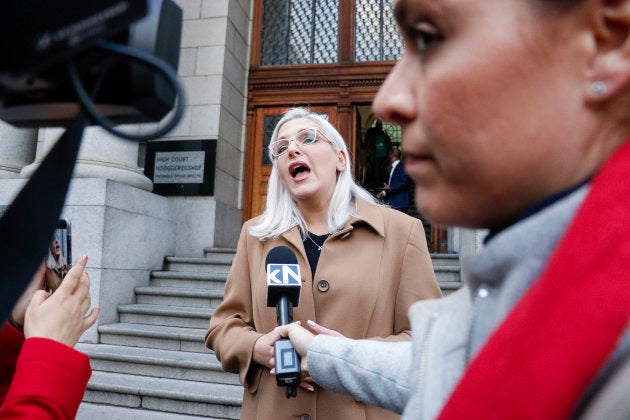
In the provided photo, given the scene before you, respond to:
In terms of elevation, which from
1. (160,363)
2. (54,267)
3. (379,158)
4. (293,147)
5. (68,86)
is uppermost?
(379,158)

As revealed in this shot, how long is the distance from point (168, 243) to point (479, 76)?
691cm

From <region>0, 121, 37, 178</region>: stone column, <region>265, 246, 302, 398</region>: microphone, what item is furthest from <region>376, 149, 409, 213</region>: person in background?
<region>265, 246, 302, 398</region>: microphone

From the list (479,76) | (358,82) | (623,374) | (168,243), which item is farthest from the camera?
(358,82)

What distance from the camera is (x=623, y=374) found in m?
0.48

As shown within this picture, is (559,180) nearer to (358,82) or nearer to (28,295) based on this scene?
(28,295)

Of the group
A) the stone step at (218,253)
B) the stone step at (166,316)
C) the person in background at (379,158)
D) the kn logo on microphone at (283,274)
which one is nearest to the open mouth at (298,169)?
the kn logo on microphone at (283,274)

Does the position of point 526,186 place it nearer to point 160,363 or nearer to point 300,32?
point 160,363

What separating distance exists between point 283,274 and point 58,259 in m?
0.82

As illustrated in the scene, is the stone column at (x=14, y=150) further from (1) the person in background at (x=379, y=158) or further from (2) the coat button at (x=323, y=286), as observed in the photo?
(2) the coat button at (x=323, y=286)

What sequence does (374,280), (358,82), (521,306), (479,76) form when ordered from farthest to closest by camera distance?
1. (358,82)
2. (374,280)
3. (479,76)
4. (521,306)

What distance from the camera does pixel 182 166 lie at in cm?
791

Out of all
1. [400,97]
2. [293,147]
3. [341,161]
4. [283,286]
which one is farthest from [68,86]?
→ [341,161]

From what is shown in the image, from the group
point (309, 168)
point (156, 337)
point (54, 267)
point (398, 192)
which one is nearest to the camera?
point (54, 267)

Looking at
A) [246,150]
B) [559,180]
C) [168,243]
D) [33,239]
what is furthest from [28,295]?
[246,150]
